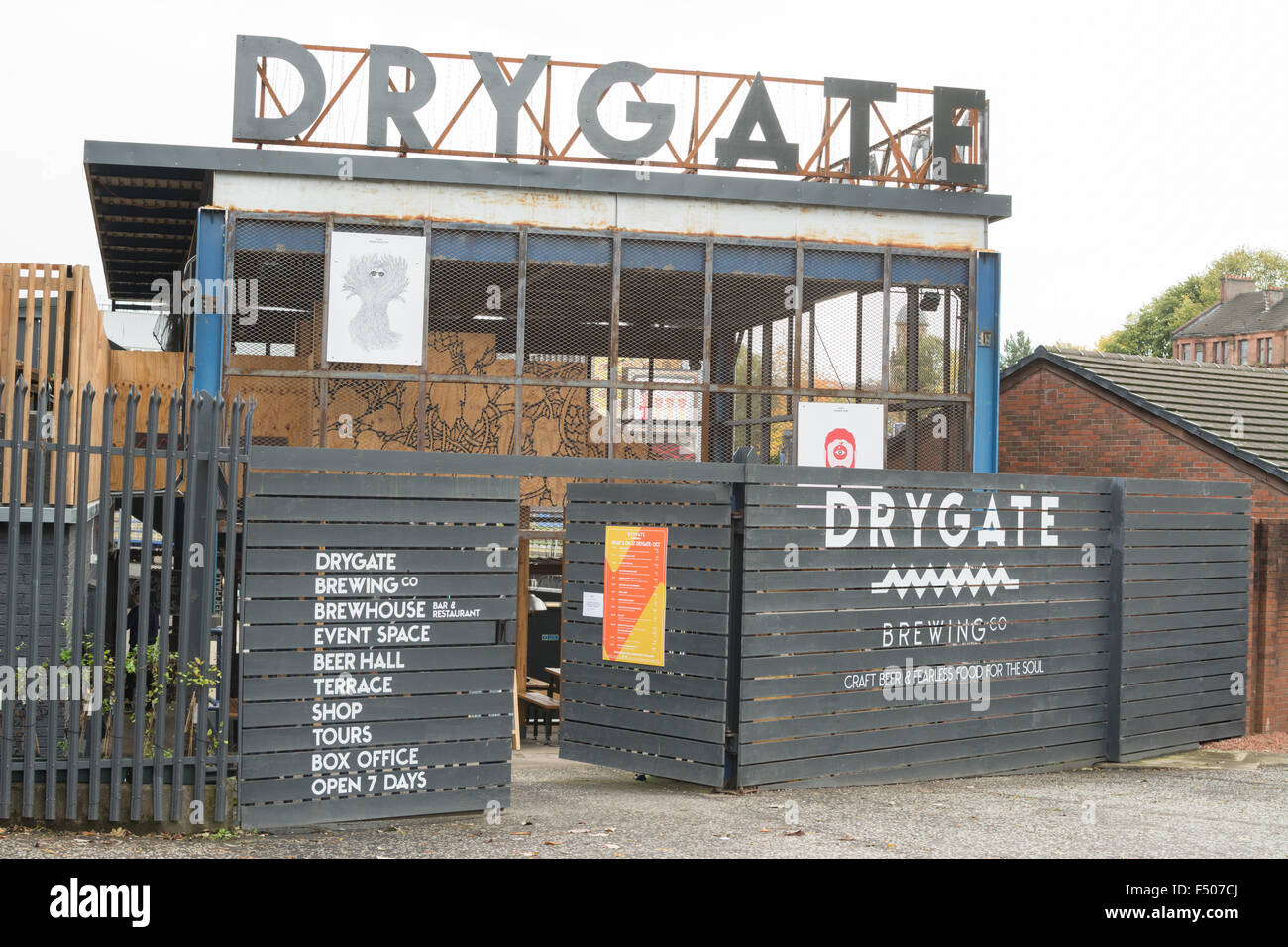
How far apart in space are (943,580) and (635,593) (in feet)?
8.96

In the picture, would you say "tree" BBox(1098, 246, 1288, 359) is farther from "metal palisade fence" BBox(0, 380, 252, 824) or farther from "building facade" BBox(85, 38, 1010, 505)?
"metal palisade fence" BBox(0, 380, 252, 824)

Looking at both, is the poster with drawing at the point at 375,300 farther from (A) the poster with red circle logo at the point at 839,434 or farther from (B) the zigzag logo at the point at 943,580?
(B) the zigzag logo at the point at 943,580

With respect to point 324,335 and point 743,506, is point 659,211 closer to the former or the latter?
point 324,335

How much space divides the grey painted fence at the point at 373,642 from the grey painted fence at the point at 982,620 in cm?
217

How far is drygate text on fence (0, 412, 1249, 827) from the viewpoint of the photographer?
7.64 metres

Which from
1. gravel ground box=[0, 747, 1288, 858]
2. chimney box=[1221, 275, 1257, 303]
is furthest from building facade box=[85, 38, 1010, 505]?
chimney box=[1221, 275, 1257, 303]

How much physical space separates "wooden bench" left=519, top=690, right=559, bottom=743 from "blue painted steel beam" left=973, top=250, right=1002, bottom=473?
648 cm

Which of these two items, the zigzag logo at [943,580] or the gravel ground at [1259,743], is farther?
the gravel ground at [1259,743]

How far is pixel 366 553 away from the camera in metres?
8.09

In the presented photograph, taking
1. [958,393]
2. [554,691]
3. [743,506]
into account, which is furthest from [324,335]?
[958,393]

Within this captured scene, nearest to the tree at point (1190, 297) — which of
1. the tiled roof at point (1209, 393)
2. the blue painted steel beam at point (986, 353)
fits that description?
the tiled roof at point (1209, 393)

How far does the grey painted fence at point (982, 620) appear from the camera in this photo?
32.1 feet
